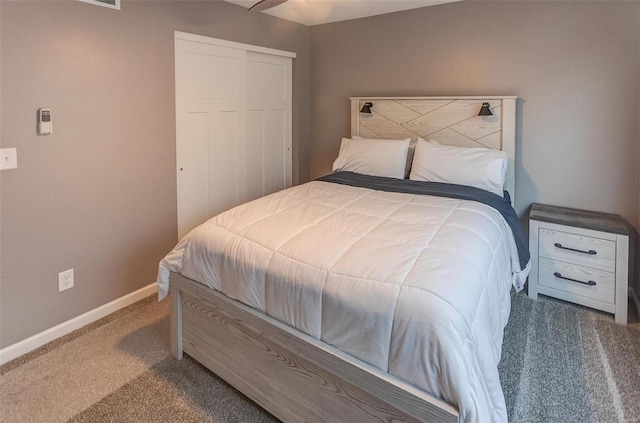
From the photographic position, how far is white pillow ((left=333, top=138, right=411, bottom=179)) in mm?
3242

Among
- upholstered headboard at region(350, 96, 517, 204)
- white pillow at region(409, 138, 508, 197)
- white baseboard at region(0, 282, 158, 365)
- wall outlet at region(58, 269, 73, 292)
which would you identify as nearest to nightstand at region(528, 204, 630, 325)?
white pillow at region(409, 138, 508, 197)

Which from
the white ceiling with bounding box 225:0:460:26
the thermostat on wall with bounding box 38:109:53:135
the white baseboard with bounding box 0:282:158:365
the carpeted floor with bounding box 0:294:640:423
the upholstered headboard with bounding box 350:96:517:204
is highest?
the white ceiling with bounding box 225:0:460:26

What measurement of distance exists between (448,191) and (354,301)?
154 centimetres

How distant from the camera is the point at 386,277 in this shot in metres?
1.44

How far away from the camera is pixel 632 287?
281 cm

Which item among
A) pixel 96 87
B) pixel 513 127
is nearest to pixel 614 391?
pixel 513 127

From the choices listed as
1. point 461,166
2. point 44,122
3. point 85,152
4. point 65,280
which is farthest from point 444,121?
point 65,280

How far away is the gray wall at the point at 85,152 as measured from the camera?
2135 mm

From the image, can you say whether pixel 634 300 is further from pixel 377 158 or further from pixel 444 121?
pixel 377 158

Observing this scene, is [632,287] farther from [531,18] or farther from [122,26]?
[122,26]

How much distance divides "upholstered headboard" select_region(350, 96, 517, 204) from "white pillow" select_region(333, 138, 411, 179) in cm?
32

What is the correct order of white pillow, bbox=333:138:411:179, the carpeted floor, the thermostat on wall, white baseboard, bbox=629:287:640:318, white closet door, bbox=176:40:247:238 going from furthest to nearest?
white pillow, bbox=333:138:411:179 < white closet door, bbox=176:40:247:238 < white baseboard, bbox=629:287:640:318 < the thermostat on wall < the carpeted floor

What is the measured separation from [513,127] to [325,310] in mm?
2402

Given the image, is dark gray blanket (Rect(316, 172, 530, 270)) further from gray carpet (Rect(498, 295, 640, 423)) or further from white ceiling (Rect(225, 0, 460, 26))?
white ceiling (Rect(225, 0, 460, 26))
